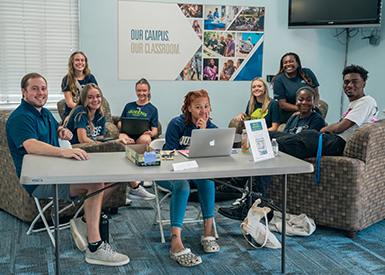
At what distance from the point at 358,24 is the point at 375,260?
385 centimetres

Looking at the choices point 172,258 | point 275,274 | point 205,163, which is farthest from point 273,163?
point 172,258

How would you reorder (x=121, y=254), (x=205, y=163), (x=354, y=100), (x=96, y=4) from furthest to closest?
(x=96, y=4) → (x=354, y=100) → (x=121, y=254) → (x=205, y=163)

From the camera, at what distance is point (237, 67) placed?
6.23 metres

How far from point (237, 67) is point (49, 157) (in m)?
4.17

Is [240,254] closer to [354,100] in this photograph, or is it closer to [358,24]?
[354,100]

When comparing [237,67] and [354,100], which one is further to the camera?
[237,67]

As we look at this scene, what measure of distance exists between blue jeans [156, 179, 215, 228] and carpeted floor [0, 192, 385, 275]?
28 cm

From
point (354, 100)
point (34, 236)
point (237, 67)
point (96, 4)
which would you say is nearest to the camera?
point (34, 236)

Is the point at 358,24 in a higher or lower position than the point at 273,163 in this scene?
higher

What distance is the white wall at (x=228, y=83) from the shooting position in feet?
18.4

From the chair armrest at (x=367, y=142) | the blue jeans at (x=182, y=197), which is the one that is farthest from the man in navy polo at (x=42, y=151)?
the chair armrest at (x=367, y=142)

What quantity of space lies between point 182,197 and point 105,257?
652mm

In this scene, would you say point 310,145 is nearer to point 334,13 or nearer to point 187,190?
point 187,190

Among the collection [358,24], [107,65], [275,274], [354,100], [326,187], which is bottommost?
[275,274]
